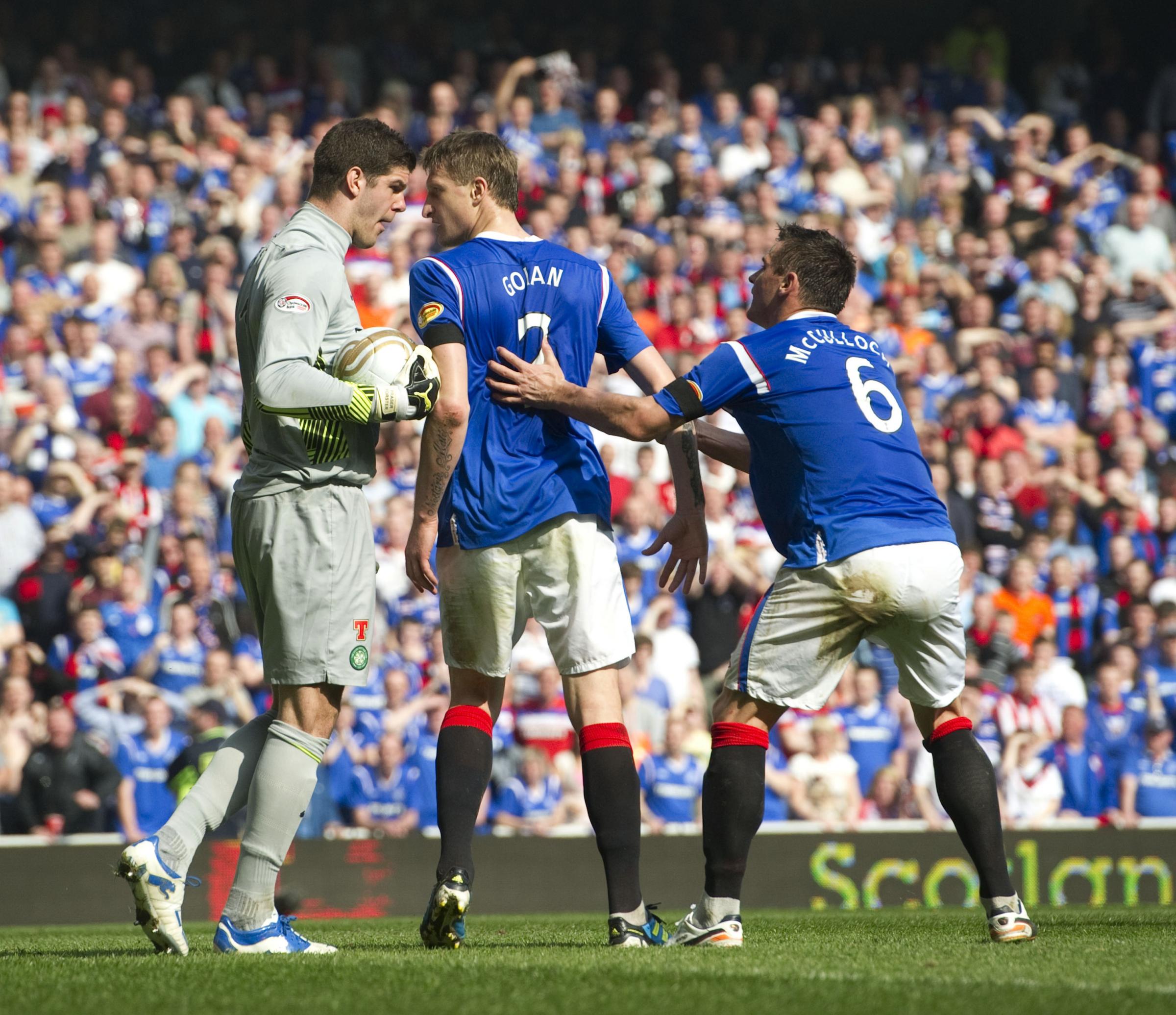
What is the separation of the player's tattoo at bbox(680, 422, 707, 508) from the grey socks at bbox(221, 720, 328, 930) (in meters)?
1.56

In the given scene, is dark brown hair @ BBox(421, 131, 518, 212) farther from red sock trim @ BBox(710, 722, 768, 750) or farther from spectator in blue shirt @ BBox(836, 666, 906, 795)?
spectator in blue shirt @ BBox(836, 666, 906, 795)

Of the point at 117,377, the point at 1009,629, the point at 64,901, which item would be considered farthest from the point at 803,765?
the point at 117,377

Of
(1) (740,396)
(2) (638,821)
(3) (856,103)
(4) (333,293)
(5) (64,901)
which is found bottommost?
(5) (64,901)

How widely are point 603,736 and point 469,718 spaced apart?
46cm

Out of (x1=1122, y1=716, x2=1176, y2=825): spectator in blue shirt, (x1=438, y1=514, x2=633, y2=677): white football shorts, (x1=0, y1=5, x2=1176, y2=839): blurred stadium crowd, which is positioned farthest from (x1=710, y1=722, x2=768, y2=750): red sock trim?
(x1=1122, y1=716, x2=1176, y2=825): spectator in blue shirt

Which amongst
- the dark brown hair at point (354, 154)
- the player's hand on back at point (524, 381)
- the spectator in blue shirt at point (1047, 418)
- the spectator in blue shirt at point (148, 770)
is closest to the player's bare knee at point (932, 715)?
the player's hand on back at point (524, 381)

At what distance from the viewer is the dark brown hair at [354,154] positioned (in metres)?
5.04

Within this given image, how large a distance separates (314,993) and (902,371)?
38.7ft

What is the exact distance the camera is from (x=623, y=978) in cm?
393

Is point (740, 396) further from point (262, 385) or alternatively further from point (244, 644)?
point (244, 644)

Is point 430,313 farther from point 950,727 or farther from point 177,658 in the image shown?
point 177,658

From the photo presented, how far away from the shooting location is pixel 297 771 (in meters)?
4.71

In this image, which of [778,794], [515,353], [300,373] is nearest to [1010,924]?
[515,353]

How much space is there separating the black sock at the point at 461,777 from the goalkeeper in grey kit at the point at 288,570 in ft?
1.47
